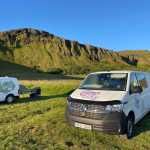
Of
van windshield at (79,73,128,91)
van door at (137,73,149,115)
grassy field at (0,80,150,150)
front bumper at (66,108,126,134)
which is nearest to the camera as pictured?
grassy field at (0,80,150,150)

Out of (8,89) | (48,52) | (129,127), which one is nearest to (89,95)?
(129,127)

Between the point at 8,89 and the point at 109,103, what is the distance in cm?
1166

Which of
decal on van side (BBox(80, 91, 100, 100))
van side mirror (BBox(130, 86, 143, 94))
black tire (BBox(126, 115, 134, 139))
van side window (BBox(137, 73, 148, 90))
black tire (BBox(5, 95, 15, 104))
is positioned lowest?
black tire (BBox(5, 95, 15, 104))

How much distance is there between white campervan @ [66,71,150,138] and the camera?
25.7ft

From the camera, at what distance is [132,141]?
26.7 feet

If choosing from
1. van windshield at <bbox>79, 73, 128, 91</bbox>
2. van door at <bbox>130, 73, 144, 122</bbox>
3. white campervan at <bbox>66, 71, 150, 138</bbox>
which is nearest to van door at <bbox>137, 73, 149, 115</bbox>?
white campervan at <bbox>66, 71, 150, 138</bbox>

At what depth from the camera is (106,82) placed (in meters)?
9.32

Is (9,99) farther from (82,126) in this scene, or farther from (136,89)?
(136,89)

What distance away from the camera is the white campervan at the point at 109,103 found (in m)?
7.83

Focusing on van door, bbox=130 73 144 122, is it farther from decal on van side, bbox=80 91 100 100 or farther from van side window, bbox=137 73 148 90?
decal on van side, bbox=80 91 100 100

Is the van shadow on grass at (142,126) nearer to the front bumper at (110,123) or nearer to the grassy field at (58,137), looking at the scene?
the grassy field at (58,137)

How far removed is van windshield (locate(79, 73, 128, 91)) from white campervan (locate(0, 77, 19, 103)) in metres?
9.31

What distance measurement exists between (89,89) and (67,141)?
77.2 inches

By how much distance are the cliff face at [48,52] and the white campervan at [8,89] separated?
112m
